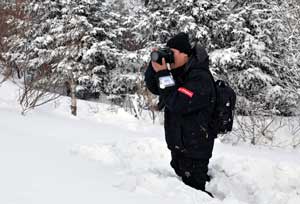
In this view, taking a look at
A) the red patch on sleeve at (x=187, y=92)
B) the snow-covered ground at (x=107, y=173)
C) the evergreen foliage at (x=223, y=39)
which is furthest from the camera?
the evergreen foliage at (x=223, y=39)

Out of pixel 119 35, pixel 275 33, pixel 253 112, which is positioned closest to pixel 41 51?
pixel 119 35

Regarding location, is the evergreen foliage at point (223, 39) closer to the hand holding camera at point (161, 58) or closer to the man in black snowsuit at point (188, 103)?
the man in black snowsuit at point (188, 103)

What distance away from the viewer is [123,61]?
63.7 ft

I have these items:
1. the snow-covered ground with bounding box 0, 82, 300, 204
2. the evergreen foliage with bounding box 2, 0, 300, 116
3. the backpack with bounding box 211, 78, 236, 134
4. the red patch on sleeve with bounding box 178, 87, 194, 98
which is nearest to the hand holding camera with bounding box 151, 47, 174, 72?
the red patch on sleeve with bounding box 178, 87, 194, 98

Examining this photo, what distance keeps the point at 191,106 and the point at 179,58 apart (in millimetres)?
444

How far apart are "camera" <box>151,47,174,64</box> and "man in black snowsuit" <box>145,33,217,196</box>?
0.16ft

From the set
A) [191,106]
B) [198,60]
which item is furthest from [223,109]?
[198,60]

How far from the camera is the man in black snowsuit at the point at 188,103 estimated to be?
3.57 metres

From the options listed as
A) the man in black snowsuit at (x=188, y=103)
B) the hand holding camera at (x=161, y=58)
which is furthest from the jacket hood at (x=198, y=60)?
the hand holding camera at (x=161, y=58)

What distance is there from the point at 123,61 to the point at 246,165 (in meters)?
15.1

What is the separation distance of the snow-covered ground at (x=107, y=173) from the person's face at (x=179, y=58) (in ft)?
3.04

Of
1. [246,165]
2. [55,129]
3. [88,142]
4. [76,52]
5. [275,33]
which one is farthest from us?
[76,52]

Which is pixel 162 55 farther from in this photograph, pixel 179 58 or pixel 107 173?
pixel 107 173

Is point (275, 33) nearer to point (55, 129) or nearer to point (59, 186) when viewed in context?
point (55, 129)
